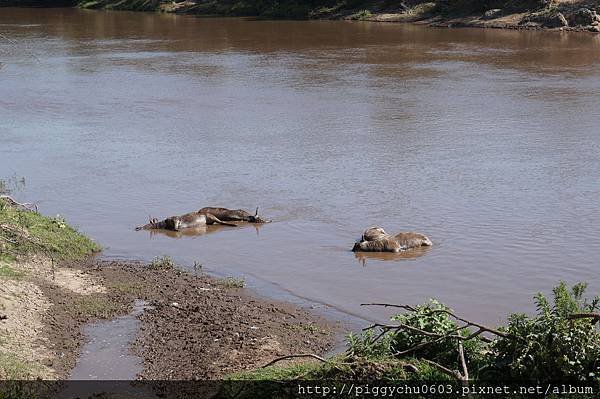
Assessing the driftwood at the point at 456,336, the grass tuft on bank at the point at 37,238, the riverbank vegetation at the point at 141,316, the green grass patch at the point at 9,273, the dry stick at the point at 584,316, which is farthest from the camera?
the grass tuft on bank at the point at 37,238

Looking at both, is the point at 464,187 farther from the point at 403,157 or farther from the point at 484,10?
the point at 484,10

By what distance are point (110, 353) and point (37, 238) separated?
3.12m

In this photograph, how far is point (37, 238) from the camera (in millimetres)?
11594

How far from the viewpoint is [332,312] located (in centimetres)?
1027

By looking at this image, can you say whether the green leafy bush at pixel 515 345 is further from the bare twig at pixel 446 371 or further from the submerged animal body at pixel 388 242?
the submerged animal body at pixel 388 242

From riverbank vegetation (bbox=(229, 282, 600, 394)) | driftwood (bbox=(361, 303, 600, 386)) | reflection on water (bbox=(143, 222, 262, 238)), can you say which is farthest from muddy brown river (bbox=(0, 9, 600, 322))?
driftwood (bbox=(361, 303, 600, 386))

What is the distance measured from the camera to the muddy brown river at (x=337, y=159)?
1184 cm

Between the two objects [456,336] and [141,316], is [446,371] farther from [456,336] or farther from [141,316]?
[141,316]

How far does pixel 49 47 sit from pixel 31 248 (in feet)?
88.0

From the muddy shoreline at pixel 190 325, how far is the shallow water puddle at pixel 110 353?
0.08 metres

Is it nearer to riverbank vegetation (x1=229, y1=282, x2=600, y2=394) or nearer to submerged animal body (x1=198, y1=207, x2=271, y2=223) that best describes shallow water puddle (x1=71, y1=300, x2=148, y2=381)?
riverbank vegetation (x1=229, y1=282, x2=600, y2=394)

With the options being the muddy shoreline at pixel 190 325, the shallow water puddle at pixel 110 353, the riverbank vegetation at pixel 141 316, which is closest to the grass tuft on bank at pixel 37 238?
the riverbank vegetation at pixel 141 316

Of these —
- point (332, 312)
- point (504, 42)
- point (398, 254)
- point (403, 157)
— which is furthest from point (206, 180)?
point (504, 42)

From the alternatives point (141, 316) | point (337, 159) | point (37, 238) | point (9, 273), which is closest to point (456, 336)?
point (141, 316)
